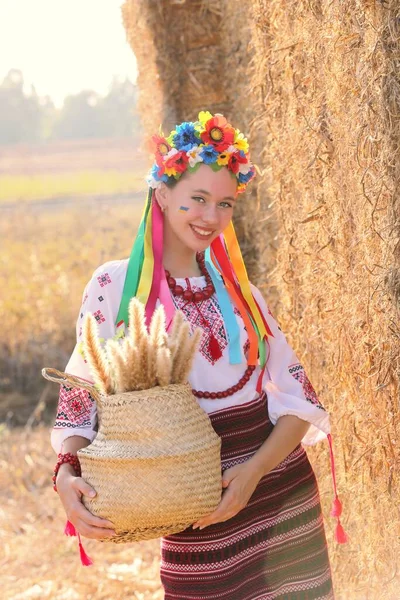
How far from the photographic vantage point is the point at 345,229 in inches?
122

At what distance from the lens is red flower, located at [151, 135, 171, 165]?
2.84 metres

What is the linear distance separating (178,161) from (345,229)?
59 cm

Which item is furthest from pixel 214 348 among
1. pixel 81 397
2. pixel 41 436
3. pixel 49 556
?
pixel 41 436

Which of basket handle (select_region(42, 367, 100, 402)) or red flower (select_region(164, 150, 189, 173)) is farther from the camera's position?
red flower (select_region(164, 150, 189, 173))

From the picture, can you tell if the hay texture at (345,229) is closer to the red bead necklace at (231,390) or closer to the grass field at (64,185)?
the red bead necklace at (231,390)

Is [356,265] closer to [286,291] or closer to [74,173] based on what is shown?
[286,291]

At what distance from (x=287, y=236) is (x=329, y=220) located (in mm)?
463

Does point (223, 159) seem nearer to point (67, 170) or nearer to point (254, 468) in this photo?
point (254, 468)

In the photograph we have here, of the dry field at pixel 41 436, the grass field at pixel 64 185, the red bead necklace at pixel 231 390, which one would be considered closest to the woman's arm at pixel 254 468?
the red bead necklace at pixel 231 390

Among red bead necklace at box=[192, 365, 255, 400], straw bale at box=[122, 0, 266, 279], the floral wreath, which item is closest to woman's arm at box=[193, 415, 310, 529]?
red bead necklace at box=[192, 365, 255, 400]

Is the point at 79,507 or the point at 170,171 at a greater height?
the point at 170,171

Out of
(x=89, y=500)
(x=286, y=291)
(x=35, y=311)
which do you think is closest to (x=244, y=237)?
(x=286, y=291)

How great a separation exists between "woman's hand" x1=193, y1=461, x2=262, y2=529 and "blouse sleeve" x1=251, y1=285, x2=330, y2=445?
24 centimetres

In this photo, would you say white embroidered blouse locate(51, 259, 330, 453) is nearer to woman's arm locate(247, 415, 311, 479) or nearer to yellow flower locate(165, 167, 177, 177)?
woman's arm locate(247, 415, 311, 479)
